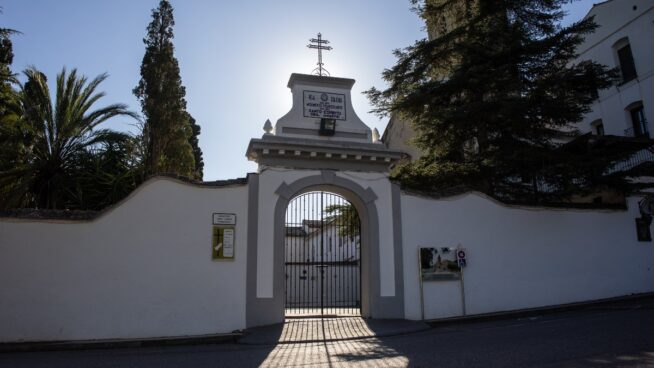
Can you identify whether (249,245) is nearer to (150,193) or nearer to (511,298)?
(150,193)

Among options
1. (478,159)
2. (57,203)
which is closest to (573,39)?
(478,159)

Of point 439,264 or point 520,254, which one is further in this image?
point 520,254

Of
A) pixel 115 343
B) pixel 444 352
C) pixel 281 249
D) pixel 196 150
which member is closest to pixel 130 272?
pixel 115 343

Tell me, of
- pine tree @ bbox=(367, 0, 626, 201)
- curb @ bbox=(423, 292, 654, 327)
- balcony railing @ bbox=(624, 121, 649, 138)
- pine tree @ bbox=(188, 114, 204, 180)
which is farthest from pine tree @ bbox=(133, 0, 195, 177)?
balcony railing @ bbox=(624, 121, 649, 138)

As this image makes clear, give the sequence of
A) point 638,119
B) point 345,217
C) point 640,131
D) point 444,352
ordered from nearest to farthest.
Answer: point 444,352 < point 345,217 < point 640,131 < point 638,119

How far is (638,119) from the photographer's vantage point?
24.0m

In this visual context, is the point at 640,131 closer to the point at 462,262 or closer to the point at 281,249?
the point at 462,262

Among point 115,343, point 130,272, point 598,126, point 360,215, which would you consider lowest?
point 115,343

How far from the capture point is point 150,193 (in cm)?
998

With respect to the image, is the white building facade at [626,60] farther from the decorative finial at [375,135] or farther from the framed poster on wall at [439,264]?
the framed poster on wall at [439,264]

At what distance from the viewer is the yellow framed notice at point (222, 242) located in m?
10.1

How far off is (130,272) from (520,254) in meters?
9.34

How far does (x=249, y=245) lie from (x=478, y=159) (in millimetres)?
Answer: 6911

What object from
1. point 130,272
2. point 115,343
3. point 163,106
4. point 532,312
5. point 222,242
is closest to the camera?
point 115,343
